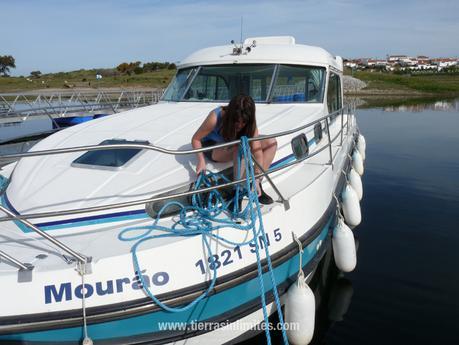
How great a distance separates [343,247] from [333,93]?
3.10 m

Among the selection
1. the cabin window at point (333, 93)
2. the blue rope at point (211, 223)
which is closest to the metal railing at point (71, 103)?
the cabin window at point (333, 93)

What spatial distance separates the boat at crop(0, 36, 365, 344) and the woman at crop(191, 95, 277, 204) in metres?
0.15

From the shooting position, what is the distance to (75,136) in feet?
14.0

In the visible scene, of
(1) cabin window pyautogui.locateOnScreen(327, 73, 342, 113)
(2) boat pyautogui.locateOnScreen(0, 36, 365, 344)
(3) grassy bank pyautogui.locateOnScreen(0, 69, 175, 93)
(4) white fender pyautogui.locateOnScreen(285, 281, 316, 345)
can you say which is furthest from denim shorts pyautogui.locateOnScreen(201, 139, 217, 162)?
(3) grassy bank pyautogui.locateOnScreen(0, 69, 175, 93)

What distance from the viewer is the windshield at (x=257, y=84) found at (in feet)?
18.5

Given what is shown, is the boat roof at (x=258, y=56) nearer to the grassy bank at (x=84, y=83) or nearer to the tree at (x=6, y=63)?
the grassy bank at (x=84, y=83)

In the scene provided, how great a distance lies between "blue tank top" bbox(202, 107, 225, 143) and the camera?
361 centimetres

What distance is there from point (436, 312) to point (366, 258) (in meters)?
1.38

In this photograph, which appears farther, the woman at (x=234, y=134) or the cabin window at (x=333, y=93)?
the cabin window at (x=333, y=93)

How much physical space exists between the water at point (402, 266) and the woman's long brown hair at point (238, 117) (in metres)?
1.91

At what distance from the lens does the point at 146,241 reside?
2768 mm

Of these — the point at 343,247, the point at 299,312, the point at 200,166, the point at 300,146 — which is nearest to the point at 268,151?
the point at 200,166

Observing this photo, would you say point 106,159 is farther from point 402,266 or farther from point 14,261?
point 402,266

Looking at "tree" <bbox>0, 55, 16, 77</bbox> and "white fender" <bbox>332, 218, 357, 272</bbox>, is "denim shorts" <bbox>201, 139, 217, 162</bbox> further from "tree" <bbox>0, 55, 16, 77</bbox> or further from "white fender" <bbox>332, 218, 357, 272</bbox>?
"tree" <bbox>0, 55, 16, 77</bbox>
